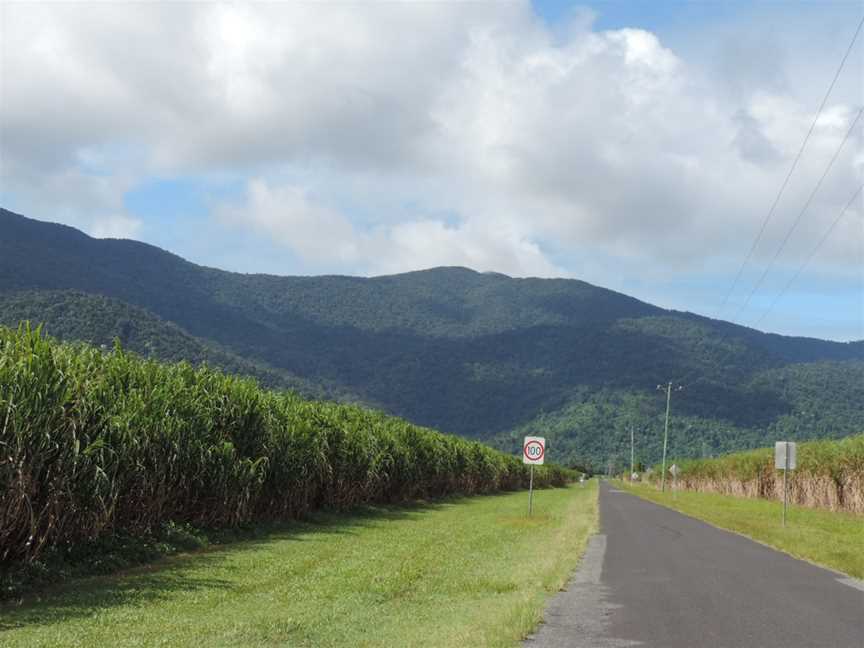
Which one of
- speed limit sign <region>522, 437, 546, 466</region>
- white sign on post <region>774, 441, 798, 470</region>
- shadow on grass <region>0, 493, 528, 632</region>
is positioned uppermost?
→ white sign on post <region>774, 441, 798, 470</region>

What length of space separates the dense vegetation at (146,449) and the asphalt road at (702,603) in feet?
24.9

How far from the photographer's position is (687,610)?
11336mm

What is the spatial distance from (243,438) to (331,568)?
740cm

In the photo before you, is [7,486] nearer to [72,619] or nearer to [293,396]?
[72,619]

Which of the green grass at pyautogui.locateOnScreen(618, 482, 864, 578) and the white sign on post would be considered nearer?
the green grass at pyautogui.locateOnScreen(618, 482, 864, 578)

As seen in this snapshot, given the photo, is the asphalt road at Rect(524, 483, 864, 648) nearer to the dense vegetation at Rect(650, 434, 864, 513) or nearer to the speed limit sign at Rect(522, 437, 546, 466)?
the speed limit sign at Rect(522, 437, 546, 466)

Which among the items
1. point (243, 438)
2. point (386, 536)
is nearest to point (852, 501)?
A: point (386, 536)

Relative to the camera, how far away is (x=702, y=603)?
12.0 meters

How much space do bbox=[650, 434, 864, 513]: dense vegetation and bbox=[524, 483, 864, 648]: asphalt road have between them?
21977 mm

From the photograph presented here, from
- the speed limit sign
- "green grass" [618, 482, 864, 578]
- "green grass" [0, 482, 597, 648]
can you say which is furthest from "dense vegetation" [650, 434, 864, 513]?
"green grass" [0, 482, 597, 648]

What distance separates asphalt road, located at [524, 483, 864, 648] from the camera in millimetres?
9461

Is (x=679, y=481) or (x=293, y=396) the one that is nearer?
(x=293, y=396)

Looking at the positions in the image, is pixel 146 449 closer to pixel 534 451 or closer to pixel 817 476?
pixel 534 451

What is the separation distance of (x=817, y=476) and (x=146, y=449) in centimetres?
3645
